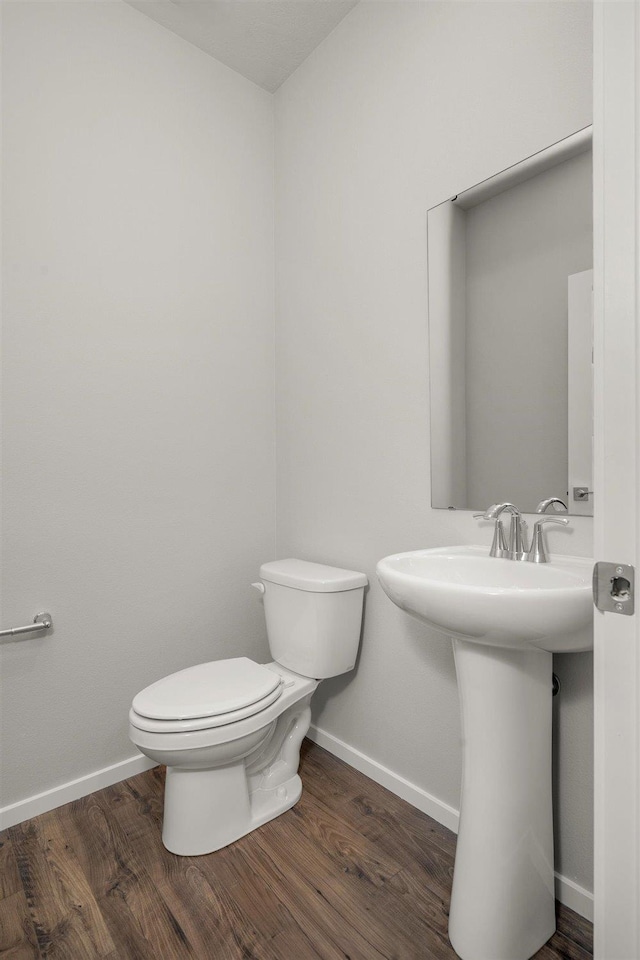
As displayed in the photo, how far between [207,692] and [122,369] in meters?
Answer: 1.11

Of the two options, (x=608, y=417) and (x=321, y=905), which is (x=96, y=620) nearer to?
(x=321, y=905)

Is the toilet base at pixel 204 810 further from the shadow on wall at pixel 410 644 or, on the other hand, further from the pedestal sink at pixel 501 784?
the pedestal sink at pixel 501 784

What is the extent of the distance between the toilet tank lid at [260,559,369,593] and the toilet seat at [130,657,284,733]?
0.30 meters

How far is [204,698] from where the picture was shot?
145cm

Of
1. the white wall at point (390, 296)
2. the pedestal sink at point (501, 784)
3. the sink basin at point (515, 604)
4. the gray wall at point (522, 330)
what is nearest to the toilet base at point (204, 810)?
the white wall at point (390, 296)

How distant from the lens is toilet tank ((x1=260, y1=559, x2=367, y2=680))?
1.72m

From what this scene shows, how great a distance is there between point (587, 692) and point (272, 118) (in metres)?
2.45

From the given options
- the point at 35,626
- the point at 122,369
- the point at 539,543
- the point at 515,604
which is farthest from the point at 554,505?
the point at 35,626

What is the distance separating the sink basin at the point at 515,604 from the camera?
92cm

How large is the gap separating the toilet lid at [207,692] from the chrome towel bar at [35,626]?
394 millimetres

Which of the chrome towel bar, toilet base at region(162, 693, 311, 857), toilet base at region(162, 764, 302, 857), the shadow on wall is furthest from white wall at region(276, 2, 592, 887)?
the chrome towel bar

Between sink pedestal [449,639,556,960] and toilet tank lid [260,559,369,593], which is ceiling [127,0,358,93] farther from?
sink pedestal [449,639,556,960]

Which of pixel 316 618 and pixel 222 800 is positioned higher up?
pixel 316 618

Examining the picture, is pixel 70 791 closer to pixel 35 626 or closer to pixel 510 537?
pixel 35 626
